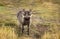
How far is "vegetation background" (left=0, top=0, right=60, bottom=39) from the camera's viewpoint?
38.3ft

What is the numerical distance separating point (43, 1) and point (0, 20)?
23.2 ft

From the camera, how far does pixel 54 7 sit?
20.0 metres

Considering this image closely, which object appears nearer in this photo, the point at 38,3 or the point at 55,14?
the point at 55,14

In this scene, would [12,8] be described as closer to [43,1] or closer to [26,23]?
[43,1]

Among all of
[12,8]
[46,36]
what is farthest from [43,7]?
[46,36]

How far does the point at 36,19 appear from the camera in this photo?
15828mm

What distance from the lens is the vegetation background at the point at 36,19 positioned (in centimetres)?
1166

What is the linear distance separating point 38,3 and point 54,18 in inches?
197

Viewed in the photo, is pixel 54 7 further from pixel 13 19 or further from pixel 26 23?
pixel 26 23

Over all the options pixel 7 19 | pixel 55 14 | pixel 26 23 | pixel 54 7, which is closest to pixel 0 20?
pixel 7 19

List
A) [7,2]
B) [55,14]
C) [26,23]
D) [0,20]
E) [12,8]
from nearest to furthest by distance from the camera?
[26,23] < [0,20] < [55,14] < [12,8] < [7,2]

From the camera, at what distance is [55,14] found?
58.8 ft

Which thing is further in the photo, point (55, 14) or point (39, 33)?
point (55, 14)

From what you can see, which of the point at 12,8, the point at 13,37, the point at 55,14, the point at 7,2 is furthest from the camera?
the point at 7,2
